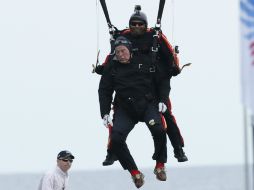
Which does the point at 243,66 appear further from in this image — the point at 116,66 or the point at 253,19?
the point at 116,66

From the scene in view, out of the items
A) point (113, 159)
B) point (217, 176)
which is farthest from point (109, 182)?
point (113, 159)

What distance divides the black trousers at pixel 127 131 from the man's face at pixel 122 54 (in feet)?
2.34

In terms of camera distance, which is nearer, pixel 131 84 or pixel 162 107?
pixel 131 84

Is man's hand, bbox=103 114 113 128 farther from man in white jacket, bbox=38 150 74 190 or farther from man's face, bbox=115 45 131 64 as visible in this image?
man in white jacket, bbox=38 150 74 190

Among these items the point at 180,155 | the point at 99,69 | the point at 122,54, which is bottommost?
the point at 180,155

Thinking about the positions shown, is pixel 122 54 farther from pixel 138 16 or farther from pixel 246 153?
pixel 246 153

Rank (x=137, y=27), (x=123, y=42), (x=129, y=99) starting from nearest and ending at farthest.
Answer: (x=123, y=42), (x=137, y=27), (x=129, y=99)

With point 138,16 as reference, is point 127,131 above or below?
below

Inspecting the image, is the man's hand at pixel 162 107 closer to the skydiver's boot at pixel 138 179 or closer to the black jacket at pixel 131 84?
the black jacket at pixel 131 84

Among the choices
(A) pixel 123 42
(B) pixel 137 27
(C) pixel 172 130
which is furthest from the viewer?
(C) pixel 172 130

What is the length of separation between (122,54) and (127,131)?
1093mm

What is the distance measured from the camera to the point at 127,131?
62.8ft

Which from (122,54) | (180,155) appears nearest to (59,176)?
(180,155)

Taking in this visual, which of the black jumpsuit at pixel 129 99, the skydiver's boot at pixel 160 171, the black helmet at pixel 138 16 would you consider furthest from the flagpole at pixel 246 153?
the skydiver's boot at pixel 160 171
